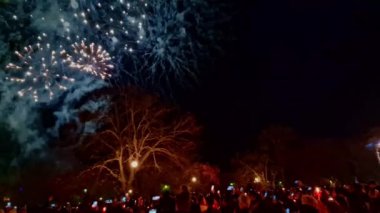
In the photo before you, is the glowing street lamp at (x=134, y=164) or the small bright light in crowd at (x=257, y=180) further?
the small bright light in crowd at (x=257, y=180)

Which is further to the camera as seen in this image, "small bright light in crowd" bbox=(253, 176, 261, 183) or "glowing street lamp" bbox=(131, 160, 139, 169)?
"small bright light in crowd" bbox=(253, 176, 261, 183)

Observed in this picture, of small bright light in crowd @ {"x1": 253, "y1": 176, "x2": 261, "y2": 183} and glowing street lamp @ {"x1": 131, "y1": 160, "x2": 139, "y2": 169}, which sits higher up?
glowing street lamp @ {"x1": 131, "y1": 160, "x2": 139, "y2": 169}

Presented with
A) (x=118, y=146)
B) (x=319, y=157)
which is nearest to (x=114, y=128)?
(x=118, y=146)

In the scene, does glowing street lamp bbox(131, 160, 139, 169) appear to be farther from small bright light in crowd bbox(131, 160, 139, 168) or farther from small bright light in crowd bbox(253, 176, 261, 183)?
small bright light in crowd bbox(253, 176, 261, 183)

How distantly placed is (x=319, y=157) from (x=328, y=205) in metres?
43.6

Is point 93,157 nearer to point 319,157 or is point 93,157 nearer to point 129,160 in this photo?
point 129,160

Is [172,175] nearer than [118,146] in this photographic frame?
No

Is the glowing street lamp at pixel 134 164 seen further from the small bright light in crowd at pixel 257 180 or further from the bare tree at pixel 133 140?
the small bright light in crowd at pixel 257 180

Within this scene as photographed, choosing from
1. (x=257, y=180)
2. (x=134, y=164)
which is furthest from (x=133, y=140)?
(x=257, y=180)

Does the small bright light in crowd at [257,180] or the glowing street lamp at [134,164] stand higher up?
the glowing street lamp at [134,164]

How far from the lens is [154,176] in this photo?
124 feet

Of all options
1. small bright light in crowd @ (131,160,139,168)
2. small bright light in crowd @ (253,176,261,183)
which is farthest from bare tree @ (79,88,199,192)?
small bright light in crowd @ (253,176,261,183)

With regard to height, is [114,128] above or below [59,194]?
above

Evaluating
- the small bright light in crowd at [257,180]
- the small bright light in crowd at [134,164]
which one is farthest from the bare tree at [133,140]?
the small bright light in crowd at [257,180]
